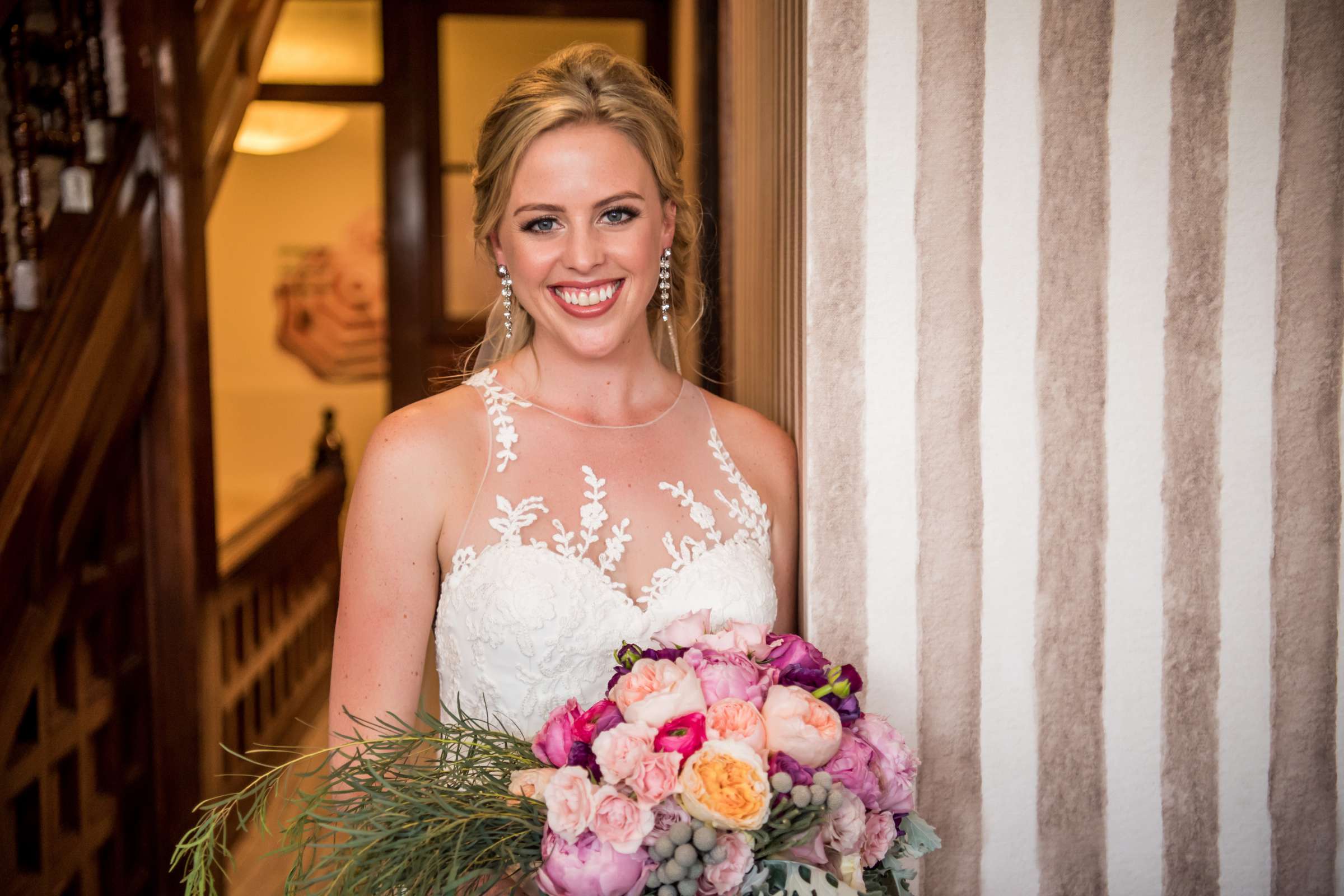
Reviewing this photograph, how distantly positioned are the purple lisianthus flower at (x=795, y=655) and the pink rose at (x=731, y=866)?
0.74 feet

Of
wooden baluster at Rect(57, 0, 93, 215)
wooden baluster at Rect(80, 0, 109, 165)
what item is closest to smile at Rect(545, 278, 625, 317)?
wooden baluster at Rect(57, 0, 93, 215)

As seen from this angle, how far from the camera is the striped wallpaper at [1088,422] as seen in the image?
1.48m

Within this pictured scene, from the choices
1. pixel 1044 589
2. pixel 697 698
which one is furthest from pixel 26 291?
pixel 1044 589

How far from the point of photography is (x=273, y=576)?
13.6 feet

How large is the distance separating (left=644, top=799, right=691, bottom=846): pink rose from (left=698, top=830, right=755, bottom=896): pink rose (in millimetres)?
47

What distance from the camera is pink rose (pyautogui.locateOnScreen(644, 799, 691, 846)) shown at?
1.08 metres

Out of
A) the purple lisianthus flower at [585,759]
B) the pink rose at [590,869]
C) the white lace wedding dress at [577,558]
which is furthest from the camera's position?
the white lace wedding dress at [577,558]

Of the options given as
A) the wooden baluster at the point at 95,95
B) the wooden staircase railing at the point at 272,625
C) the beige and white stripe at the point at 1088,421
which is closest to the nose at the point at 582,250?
the beige and white stripe at the point at 1088,421

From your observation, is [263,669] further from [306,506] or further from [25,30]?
[25,30]

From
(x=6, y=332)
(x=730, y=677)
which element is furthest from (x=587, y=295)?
(x=6, y=332)

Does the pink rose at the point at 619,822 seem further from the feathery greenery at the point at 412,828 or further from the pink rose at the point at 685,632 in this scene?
the pink rose at the point at 685,632

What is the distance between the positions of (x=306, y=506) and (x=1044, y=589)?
371 cm

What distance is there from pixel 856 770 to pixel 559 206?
0.98m

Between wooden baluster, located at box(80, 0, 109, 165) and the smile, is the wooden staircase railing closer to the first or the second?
wooden baluster, located at box(80, 0, 109, 165)
